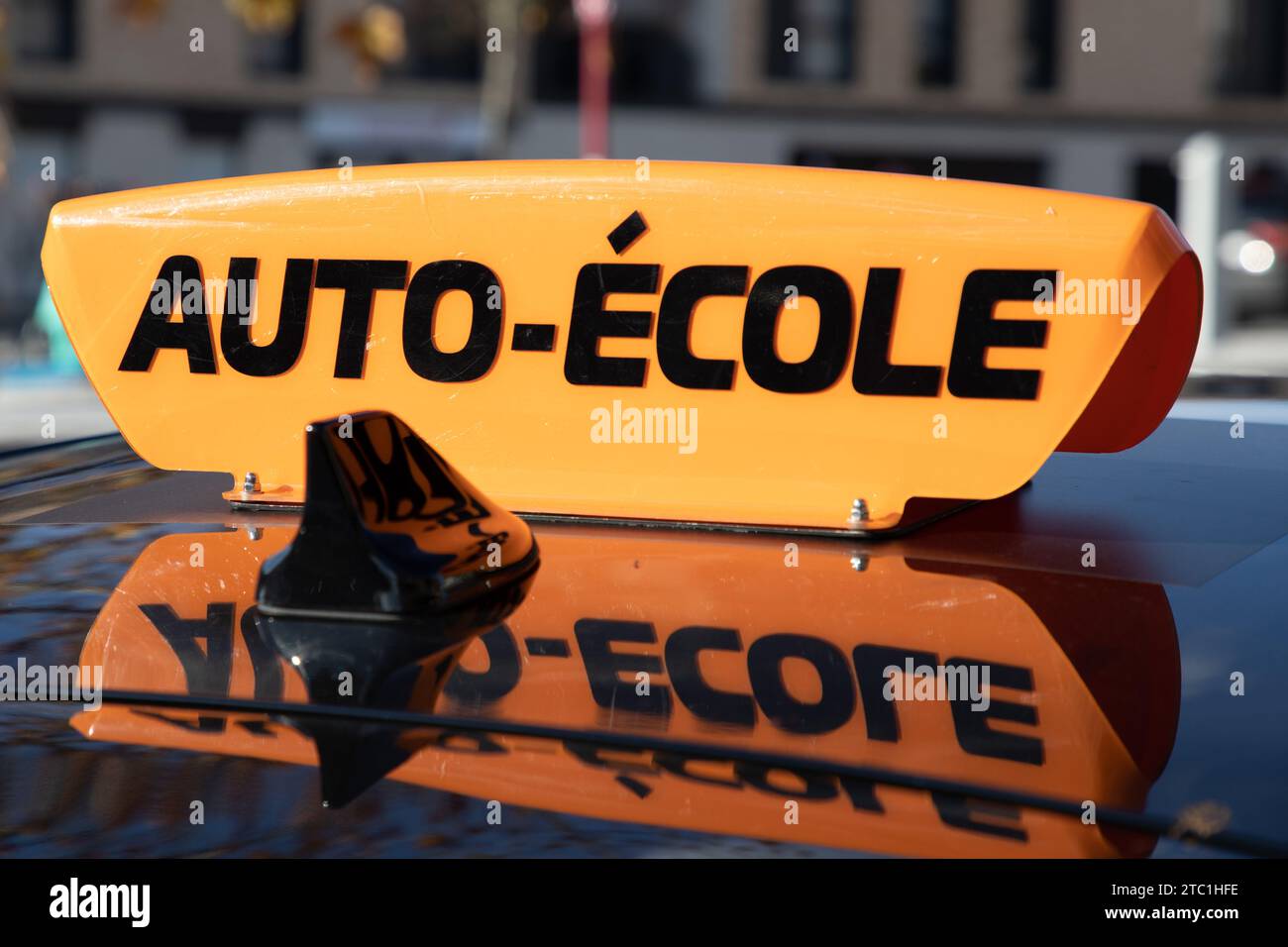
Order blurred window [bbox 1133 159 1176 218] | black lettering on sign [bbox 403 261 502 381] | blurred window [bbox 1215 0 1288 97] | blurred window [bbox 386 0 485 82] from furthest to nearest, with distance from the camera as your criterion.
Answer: blurred window [bbox 1133 159 1176 218] → blurred window [bbox 1215 0 1288 97] → blurred window [bbox 386 0 485 82] → black lettering on sign [bbox 403 261 502 381]

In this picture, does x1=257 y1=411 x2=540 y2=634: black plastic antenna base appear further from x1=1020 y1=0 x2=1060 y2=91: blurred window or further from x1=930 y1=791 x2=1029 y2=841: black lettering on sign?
x1=1020 y1=0 x2=1060 y2=91: blurred window

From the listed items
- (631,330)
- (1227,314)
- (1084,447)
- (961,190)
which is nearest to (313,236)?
(631,330)

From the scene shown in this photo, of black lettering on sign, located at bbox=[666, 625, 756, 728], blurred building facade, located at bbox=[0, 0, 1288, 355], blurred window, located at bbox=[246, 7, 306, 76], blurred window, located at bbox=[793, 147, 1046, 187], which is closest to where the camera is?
black lettering on sign, located at bbox=[666, 625, 756, 728]

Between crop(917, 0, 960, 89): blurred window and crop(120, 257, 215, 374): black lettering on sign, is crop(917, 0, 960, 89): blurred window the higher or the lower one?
the higher one

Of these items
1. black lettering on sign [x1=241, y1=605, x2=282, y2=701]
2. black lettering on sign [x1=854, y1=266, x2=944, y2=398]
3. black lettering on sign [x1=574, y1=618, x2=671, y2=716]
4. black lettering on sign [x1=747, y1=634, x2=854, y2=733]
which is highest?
black lettering on sign [x1=854, y1=266, x2=944, y2=398]

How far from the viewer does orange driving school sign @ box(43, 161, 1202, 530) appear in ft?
8.39

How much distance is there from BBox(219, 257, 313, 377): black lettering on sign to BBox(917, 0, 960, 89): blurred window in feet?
103

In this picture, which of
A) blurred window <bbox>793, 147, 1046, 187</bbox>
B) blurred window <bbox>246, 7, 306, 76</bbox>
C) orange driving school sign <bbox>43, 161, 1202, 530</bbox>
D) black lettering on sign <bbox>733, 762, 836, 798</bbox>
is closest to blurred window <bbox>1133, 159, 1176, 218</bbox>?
blurred window <bbox>793, 147, 1046, 187</bbox>

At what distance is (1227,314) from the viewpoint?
1741 cm

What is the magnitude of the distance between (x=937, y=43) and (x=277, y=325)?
31.9 m

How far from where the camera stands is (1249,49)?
109 ft

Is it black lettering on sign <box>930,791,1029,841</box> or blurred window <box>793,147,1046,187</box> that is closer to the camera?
black lettering on sign <box>930,791,1029,841</box>

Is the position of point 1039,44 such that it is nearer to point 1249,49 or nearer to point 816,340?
point 1249,49

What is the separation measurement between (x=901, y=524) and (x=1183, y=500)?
50 centimetres
